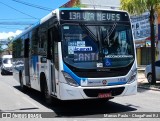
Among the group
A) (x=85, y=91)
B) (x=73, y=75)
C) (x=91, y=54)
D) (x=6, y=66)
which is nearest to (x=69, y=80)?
(x=73, y=75)

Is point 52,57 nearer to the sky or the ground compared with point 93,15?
nearer to the ground

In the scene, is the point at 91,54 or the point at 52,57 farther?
the point at 52,57

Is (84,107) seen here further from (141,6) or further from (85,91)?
(141,6)

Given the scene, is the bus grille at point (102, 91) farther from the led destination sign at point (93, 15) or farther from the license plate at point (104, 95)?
the led destination sign at point (93, 15)

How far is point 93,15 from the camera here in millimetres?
10375

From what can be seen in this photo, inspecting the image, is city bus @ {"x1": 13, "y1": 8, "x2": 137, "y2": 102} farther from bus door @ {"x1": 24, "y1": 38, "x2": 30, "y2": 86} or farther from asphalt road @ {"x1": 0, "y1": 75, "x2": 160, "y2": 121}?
bus door @ {"x1": 24, "y1": 38, "x2": 30, "y2": 86}

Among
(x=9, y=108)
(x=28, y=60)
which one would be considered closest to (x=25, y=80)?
(x=28, y=60)

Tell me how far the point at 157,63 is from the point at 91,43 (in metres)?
11.2

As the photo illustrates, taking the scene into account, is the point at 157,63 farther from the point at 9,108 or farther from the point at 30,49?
the point at 9,108

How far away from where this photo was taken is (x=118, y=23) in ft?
Result: 34.6

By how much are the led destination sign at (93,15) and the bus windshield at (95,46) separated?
0.22m

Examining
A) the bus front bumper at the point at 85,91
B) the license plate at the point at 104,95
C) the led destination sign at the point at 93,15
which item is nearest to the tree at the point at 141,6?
the led destination sign at the point at 93,15

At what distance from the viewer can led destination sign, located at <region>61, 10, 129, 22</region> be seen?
403 inches

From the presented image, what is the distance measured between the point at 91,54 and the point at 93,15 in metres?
1.23
